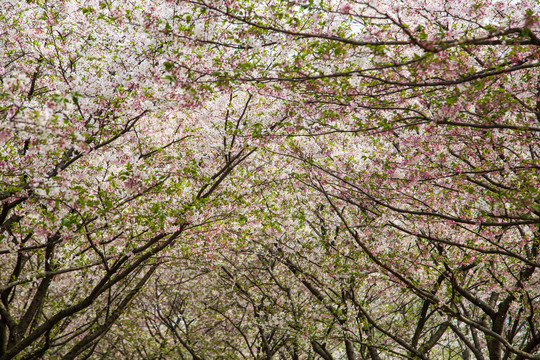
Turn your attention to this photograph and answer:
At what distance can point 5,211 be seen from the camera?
7.91 m

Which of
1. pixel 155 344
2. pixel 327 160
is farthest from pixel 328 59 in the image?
pixel 155 344

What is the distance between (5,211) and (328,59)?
6.23 metres

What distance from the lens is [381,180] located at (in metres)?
8.36

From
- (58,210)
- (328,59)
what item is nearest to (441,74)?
(328,59)

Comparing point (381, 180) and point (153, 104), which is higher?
point (153, 104)

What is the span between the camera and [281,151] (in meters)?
9.99

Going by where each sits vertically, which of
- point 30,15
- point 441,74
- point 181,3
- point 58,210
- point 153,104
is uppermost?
point 30,15

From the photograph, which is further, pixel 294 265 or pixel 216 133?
pixel 294 265

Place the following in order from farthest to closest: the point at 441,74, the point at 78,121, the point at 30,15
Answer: the point at 30,15 < the point at 78,121 < the point at 441,74

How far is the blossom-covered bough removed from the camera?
210 inches

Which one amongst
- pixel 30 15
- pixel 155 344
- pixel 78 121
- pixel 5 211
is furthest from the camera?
pixel 155 344

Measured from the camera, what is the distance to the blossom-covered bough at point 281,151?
5324mm

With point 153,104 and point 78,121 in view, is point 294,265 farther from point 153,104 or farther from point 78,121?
point 78,121

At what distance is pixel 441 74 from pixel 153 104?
187 inches
